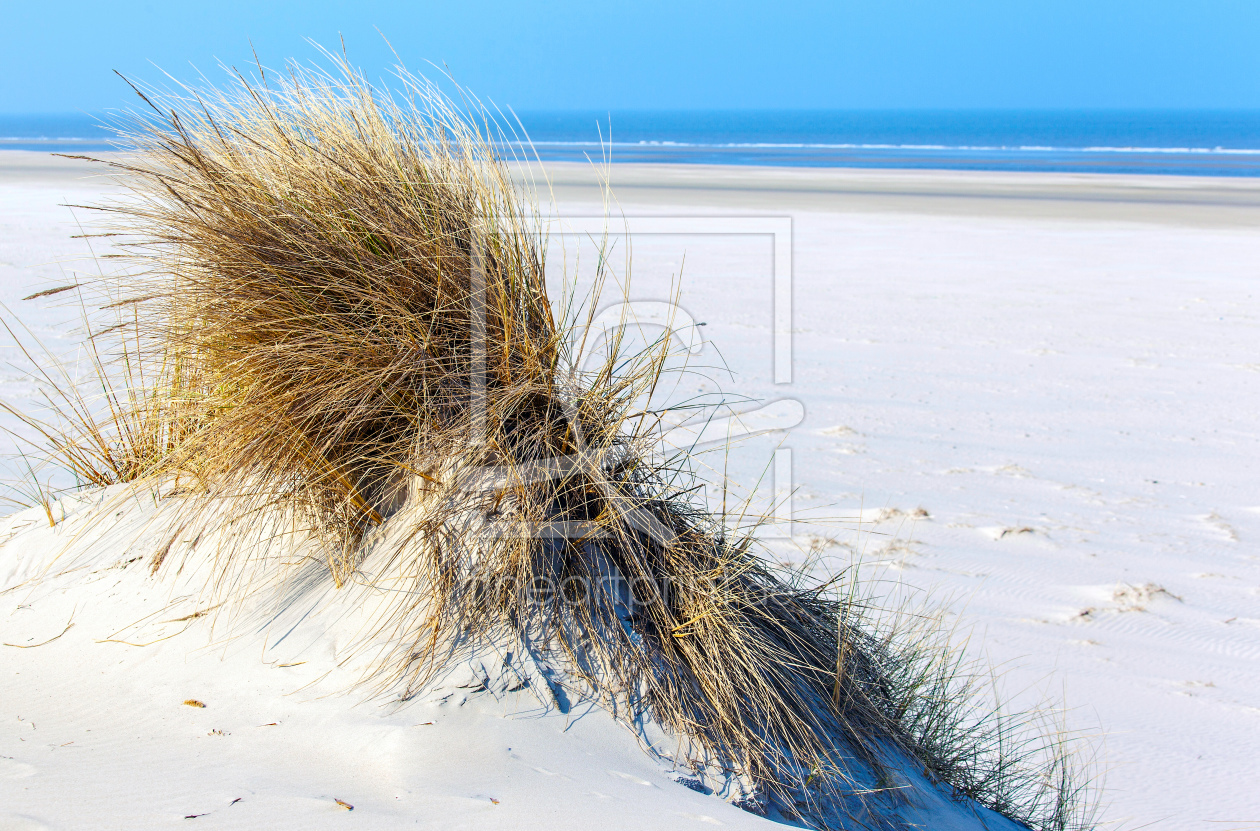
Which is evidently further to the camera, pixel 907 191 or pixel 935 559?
pixel 907 191

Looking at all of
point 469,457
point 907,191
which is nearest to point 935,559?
point 469,457

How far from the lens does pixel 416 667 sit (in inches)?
86.3

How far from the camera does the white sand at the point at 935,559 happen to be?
1.96 metres

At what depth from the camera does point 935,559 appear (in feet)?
14.0

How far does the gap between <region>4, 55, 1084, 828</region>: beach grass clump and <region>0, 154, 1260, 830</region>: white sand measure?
0.27 m

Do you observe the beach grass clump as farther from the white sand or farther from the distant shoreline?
the distant shoreline

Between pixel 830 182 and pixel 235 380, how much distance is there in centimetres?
2612

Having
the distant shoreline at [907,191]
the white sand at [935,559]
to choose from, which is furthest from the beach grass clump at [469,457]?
the distant shoreline at [907,191]

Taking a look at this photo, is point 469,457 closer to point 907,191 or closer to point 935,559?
point 935,559

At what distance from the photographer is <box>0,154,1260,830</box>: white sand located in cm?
196


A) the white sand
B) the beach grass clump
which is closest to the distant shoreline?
the white sand

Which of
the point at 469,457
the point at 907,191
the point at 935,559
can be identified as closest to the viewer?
the point at 469,457

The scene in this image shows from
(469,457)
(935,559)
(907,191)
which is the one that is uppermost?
(907,191)

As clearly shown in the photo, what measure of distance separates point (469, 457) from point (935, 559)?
2.70 metres
